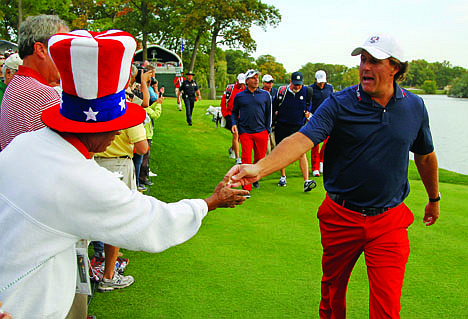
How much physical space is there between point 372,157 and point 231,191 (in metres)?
1.07

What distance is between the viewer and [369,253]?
2885 millimetres

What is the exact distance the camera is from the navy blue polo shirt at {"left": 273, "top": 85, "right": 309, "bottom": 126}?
9031 millimetres

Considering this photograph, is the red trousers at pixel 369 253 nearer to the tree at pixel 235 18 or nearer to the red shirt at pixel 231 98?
the red shirt at pixel 231 98

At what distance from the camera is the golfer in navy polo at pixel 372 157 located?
9.16ft

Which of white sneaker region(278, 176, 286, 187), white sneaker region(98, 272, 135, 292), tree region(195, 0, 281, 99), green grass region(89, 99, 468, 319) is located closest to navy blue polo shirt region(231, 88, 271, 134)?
white sneaker region(278, 176, 286, 187)

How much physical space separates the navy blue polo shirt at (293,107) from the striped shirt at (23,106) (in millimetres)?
6545

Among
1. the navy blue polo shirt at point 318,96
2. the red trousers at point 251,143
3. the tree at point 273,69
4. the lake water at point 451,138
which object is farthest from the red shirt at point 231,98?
the tree at point 273,69

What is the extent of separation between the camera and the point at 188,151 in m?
12.6

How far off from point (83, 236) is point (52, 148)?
0.39m

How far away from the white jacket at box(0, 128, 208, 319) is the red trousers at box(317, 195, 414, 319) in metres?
1.60

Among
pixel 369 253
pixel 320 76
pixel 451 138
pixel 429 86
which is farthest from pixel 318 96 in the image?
pixel 429 86

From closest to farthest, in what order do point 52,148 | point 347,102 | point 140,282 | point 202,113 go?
point 52,148 < point 347,102 < point 140,282 < point 202,113

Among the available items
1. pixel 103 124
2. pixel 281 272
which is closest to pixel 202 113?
pixel 281 272

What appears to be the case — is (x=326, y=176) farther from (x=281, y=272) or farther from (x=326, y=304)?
(x=281, y=272)
